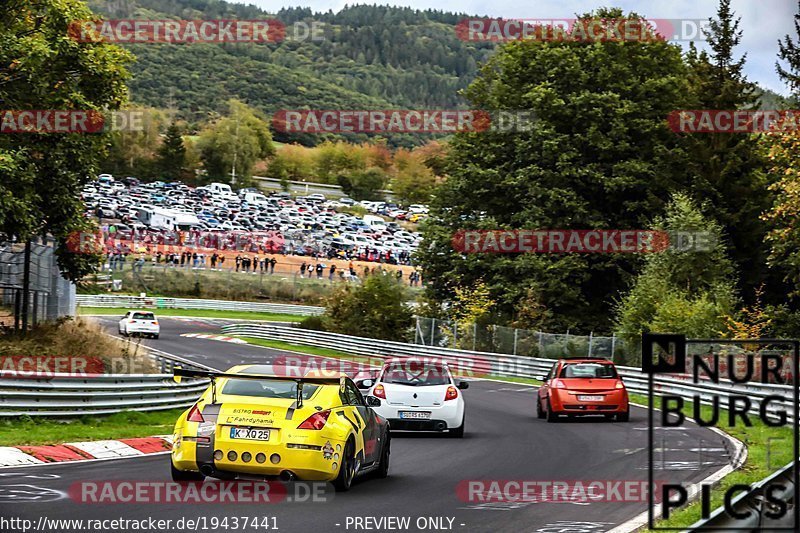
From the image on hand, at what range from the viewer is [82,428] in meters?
20.3

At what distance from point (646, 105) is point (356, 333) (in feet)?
55.0

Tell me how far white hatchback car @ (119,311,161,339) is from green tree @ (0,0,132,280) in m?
25.7

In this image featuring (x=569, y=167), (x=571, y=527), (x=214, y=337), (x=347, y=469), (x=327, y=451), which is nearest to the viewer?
(x=571, y=527)

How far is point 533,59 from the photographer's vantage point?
5466 centimetres

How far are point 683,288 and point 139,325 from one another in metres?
24.3

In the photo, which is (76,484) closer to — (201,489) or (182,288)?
(201,489)

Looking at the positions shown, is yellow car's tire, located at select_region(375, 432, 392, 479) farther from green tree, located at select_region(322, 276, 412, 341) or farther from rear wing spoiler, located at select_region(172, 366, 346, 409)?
green tree, located at select_region(322, 276, 412, 341)

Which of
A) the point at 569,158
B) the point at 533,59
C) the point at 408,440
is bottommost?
the point at 408,440

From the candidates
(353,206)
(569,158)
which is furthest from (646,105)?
(353,206)

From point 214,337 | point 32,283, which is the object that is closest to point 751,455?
point 32,283

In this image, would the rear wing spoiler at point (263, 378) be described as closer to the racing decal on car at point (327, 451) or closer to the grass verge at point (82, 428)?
the racing decal on car at point (327, 451)

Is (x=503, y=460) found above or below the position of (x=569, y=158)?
below

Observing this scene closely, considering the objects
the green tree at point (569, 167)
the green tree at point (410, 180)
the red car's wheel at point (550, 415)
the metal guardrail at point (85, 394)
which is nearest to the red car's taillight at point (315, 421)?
the metal guardrail at point (85, 394)

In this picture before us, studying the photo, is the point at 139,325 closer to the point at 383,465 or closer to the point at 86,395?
the point at 86,395
